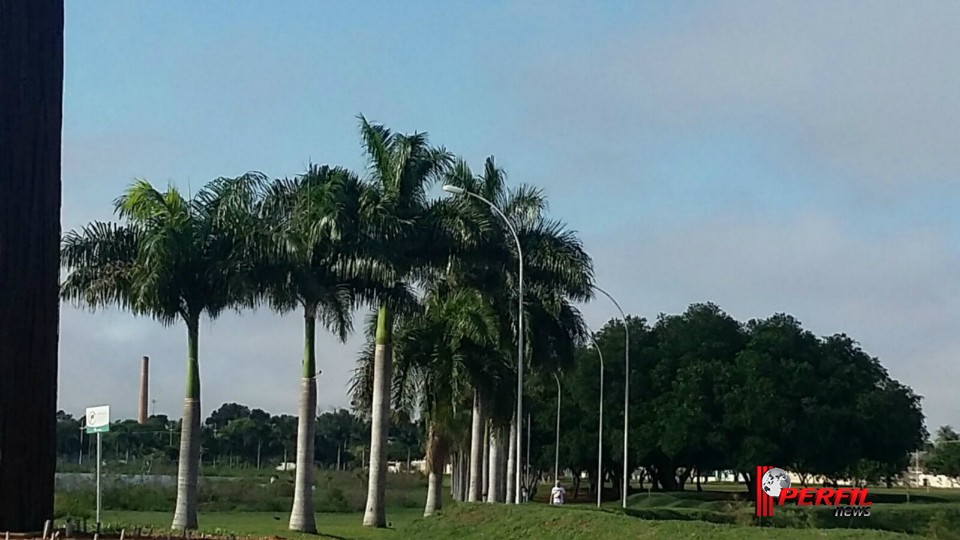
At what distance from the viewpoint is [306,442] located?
34.3 meters

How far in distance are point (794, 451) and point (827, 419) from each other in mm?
2259

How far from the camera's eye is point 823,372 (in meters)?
63.2

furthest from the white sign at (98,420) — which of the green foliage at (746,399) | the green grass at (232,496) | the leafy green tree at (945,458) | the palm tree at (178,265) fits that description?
the leafy green tree at (945,458)

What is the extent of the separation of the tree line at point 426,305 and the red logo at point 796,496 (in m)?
7.60

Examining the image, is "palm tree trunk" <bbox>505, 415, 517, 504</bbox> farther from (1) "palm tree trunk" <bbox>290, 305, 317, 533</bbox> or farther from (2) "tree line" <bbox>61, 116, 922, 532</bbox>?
(1) "palm tree trunk" <bbox>290, 305, 317, 533</bbox>

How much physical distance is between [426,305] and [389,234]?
710 cm

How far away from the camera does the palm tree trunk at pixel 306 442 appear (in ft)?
111

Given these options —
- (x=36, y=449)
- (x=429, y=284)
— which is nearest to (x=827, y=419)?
(x=429, y=284)

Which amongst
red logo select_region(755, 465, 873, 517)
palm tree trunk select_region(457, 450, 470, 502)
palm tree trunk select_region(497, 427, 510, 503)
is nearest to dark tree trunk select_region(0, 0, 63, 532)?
red logo select_region(755, 465, 873, 517)

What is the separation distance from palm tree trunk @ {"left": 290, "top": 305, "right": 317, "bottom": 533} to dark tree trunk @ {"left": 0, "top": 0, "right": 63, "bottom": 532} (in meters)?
24.5

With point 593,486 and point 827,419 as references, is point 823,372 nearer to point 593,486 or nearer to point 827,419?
point 827,419

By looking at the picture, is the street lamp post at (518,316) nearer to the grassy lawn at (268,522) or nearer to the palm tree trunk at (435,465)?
the palm tree trunk at (435,465)

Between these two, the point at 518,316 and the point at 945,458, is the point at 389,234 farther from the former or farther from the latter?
the point at 945,458

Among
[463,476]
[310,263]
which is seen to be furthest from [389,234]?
[463,476]
